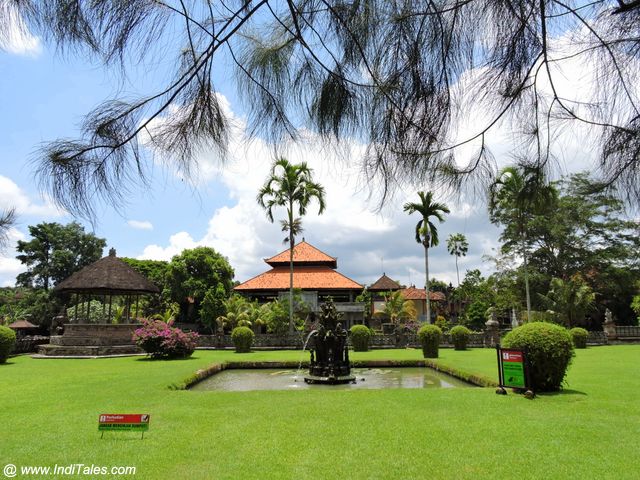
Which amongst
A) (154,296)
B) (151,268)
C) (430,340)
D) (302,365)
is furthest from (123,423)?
(151,268)

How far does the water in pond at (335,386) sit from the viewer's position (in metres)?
11.6

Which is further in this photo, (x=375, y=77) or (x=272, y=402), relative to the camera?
(x=272, y=402)

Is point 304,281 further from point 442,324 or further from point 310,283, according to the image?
point 442,324

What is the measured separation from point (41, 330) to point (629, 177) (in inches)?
1690

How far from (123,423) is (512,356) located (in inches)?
266

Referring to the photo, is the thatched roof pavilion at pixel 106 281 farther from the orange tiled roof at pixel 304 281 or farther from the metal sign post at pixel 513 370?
the metal sign post at pixel 513 370

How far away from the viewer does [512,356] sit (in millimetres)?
8844

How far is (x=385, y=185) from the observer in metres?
2.77

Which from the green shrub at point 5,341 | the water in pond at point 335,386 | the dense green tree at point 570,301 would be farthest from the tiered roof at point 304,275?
the green shrub at point 5,341

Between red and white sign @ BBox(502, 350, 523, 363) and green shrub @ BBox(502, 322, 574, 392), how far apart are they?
30cm

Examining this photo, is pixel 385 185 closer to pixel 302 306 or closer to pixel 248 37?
pixel 248 37

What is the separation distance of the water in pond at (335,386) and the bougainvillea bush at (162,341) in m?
3.62

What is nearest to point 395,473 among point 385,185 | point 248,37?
point 385,185

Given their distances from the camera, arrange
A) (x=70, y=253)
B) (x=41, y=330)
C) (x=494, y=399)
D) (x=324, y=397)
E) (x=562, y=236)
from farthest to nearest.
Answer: (x=70, y=253) → (x=41, y=330) → (x=562, y=236) → (x=324, y=397) → (x=494, y=399)
